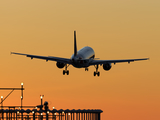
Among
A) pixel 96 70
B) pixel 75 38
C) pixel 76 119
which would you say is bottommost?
pixel 76 119

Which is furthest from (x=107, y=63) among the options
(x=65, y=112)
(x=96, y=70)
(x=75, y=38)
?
(x=65, y=112)

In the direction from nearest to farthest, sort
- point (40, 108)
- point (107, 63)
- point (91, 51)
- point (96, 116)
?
point (107, 63), point (91, 51), point (40, 108), point (96, 116)

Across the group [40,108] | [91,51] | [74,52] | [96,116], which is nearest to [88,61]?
[74,52]

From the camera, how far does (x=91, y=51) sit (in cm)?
13200

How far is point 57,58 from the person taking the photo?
115938 mm

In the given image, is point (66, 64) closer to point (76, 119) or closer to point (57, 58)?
point (57, 58)

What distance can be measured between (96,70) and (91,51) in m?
13.0

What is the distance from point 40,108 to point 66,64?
30921mm

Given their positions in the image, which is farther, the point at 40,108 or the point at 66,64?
the point at 40,108

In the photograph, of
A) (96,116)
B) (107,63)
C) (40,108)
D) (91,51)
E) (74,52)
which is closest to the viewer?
(74,52)

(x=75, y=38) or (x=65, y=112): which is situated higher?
(x=75, y=38)

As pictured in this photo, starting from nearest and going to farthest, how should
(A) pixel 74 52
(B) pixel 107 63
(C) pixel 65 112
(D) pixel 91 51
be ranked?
1. (A) pixel 74 52
2. (B) pixel 107 63
3. (D) pixel 91 51
4. (C) pixel 65 112

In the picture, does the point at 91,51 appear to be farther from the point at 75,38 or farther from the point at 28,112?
the point at 28,112

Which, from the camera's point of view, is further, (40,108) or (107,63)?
(40,108)
